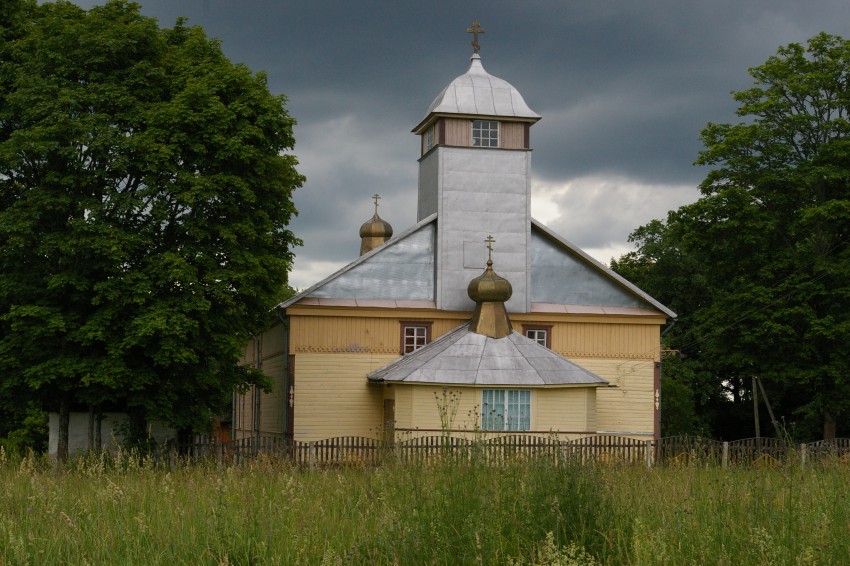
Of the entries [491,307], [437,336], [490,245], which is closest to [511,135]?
[490,245]

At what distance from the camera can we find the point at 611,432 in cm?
3058

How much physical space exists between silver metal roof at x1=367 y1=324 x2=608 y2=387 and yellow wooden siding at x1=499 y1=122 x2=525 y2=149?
19.8 ft

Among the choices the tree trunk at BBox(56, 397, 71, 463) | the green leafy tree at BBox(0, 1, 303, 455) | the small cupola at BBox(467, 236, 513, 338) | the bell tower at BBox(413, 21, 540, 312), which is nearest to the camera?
the green leafy tree at BBox(0, 1, 303, 455)

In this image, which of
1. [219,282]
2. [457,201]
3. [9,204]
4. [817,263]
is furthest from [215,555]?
[817,263]

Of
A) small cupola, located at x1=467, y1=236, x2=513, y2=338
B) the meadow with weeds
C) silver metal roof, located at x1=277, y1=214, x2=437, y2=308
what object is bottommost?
the meadow with weeds

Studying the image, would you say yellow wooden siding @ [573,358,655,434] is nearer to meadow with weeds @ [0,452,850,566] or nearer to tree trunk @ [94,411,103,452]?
tree trunk @ [94,411,103,452]

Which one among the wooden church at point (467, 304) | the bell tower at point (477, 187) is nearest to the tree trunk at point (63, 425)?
the wooden church at point (467, 304)

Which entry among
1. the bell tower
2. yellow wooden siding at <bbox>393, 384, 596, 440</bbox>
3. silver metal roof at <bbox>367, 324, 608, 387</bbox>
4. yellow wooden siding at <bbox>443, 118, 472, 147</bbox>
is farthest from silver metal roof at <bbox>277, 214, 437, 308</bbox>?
yellow wooden siding at <bbox>393, 384, 596, 440</bbox>

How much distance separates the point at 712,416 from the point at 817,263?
1474 centimetres

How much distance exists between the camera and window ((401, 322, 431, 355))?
30.3 meters

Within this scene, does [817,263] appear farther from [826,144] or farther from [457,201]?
[457,201]

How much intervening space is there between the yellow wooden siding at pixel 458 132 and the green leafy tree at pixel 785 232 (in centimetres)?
1022

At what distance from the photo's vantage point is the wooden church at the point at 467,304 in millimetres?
29312

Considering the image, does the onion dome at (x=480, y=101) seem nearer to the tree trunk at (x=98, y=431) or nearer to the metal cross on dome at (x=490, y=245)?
the metal cross on dome at (x=490, y=245)
